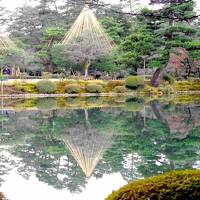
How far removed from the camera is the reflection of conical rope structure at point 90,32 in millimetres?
34594

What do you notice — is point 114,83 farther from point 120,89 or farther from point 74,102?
point 74,102

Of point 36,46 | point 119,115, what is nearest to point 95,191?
point 119,115

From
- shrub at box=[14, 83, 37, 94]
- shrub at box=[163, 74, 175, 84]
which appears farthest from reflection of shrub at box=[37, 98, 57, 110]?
shrub at box=[163, 74, 175, 84]

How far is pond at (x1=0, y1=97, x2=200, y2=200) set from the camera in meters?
6.82

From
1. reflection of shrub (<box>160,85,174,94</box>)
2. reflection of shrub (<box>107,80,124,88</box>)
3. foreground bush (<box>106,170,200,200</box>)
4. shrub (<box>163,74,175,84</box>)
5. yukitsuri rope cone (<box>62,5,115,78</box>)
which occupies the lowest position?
reflection of shrub (<box>160,85,174,94</box>)

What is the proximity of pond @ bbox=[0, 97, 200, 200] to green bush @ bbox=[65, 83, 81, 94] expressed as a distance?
12.4 meters

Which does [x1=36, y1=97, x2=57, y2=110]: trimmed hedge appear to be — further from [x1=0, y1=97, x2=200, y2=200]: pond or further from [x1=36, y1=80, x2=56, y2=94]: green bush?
[x1=36, y1=80, x2=56, y2=94]: green bush

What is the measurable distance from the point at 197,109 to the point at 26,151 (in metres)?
11.6

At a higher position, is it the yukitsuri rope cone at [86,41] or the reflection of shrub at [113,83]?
the yukitsuri rope cone at [86,41]

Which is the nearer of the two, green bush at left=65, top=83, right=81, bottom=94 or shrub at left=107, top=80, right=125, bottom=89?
green bush at left=65, top=83, right=81, bottom=94

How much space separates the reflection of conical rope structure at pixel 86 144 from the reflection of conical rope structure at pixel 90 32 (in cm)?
2113

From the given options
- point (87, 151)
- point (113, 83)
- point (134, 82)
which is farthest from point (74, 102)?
point (87, 151)

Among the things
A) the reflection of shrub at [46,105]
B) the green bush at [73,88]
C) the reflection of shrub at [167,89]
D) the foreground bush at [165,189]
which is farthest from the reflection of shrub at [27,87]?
the foreground bush at [165,189]

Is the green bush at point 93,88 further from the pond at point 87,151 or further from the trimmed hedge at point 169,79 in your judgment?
the pond at point 87,151
